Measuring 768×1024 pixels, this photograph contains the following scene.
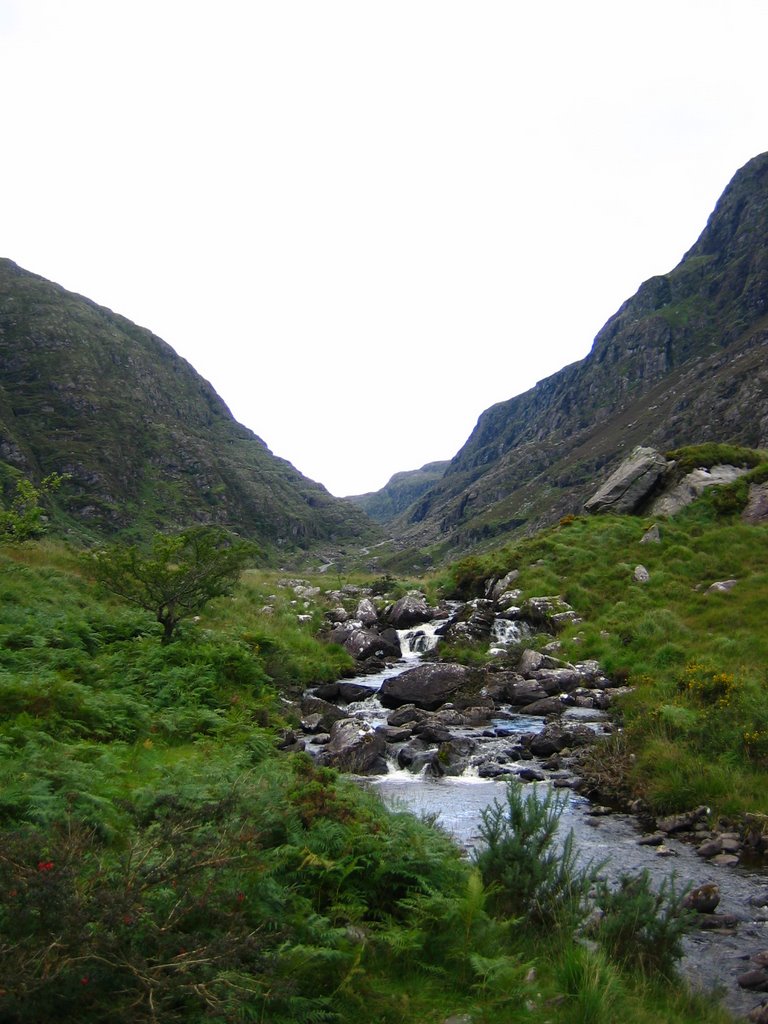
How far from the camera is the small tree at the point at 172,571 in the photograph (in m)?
18.3

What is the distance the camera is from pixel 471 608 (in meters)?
28.3

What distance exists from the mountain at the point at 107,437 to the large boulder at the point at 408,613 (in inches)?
3640

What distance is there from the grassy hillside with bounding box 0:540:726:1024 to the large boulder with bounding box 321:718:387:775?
3.22m

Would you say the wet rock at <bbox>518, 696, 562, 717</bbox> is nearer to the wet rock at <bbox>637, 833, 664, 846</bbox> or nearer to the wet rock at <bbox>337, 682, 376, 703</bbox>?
the wet rock at <bbox>337, 682, 376, 703</bbox>

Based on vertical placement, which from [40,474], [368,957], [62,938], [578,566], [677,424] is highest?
[677,424]

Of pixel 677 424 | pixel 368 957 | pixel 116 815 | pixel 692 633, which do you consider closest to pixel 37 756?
pixel 116 815

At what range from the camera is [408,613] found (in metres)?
30.1

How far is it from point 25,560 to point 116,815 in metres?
19.5

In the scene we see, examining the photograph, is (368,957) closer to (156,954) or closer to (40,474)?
(156,954)

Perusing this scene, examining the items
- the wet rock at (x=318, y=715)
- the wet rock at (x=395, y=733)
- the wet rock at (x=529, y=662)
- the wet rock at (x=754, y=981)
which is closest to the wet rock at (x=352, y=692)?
the wet rock at (x=318, y=715)

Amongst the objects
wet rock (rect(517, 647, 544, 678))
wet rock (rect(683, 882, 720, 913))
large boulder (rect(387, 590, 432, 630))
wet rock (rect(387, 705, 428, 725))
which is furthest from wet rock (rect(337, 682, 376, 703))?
wet rock (rect(683, 882, 720, 913))

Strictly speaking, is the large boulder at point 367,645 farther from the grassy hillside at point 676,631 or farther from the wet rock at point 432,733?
the wet rock at point 432,733

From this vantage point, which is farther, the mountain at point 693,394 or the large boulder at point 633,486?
the mountain at point 693,394

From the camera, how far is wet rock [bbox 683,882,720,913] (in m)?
7.72
